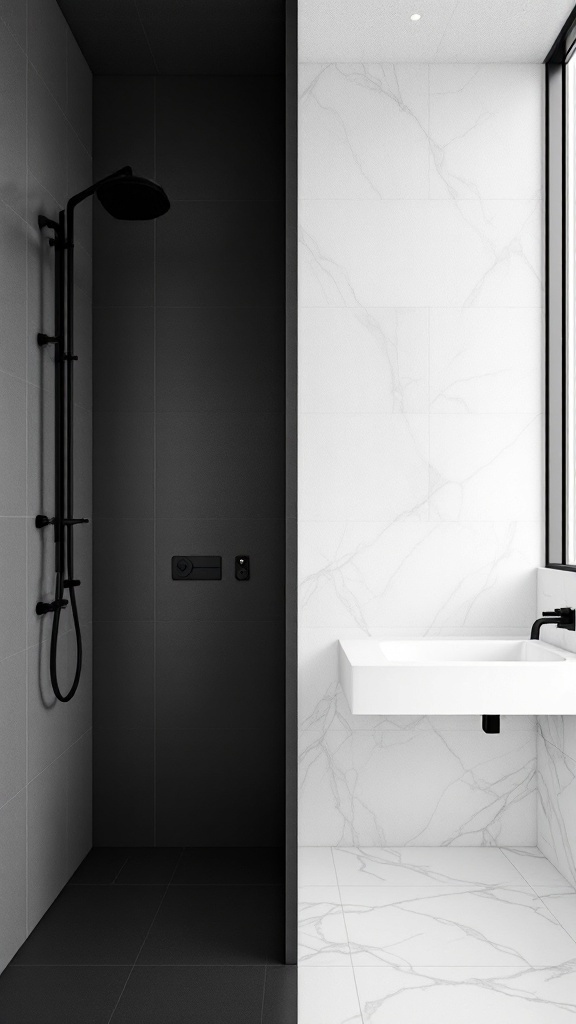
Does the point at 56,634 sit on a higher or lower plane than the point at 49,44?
lower

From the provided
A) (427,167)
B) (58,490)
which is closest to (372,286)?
(427,167)

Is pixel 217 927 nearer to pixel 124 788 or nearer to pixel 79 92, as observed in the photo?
pixel 124 788

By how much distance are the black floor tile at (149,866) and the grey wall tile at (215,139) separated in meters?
2.39

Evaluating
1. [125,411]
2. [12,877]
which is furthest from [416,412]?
[12,877]

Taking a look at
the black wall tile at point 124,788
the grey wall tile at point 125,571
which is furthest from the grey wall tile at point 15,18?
the black wall tile at point 124,788

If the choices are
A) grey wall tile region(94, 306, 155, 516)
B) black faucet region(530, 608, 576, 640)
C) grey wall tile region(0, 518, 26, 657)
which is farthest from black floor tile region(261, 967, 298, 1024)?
grey wall tile region(94, 306, 155, 516)

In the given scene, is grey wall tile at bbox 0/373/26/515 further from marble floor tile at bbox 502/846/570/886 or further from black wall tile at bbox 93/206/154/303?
marble floor tile at bbox 502/846/570/886

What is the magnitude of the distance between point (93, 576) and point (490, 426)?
1.53 metres

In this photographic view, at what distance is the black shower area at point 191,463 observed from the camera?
293 cm

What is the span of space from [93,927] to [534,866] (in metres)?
1.38

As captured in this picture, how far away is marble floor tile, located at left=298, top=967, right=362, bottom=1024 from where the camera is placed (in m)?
1.82

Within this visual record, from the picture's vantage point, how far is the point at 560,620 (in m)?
2.41

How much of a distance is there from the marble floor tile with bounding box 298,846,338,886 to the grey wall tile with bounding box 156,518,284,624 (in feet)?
2.64

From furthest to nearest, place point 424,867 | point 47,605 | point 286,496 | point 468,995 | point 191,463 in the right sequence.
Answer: point 191,463
point 424,867
point 47,605
point 286,496
point 468,995
